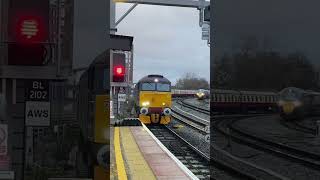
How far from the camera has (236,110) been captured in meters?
2.46

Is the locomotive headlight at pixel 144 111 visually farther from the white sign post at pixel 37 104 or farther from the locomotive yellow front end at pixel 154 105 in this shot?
the white sign post at pixel 37 104

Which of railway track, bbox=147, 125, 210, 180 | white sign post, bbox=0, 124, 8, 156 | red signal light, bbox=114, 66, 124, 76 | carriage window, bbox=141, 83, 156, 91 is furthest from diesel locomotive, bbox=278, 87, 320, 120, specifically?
carriage window, bbox=141, 83, 156, 91

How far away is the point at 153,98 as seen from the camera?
2628 centimetres

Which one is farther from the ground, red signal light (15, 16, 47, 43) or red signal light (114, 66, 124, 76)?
red signal light (15, 16, 47, 43)

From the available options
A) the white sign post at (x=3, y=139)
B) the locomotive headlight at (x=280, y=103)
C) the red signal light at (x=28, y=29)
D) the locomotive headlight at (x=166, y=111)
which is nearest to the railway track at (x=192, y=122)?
the locomotive headlight at (x=166, y=111)

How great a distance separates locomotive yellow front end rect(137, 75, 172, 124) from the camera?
85.9ft

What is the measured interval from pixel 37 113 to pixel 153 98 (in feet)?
79.1

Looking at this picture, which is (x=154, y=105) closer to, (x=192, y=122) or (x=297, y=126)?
(x=192, y=122)

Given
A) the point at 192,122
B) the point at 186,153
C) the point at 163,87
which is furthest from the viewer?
the point at 192,122

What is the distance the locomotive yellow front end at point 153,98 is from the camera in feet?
85.9

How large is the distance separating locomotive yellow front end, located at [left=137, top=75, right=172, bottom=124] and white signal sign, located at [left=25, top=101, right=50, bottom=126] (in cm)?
2378

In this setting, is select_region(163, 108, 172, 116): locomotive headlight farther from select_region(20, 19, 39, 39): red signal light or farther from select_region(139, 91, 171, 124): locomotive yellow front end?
select_region(20, 19, 39, 39): red signal light

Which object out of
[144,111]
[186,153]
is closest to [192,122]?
[144,111]

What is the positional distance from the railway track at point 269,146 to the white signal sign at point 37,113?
2.96 ft
